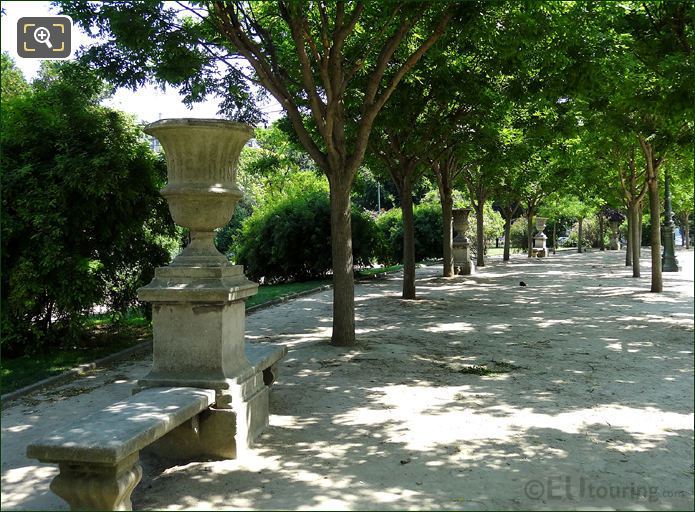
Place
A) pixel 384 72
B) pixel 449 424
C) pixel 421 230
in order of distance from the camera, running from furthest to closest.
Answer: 1. pixel 421 230
2. pixel 384 72
3. pixel 449 424

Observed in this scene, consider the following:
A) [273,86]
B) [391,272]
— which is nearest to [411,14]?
[273,86]

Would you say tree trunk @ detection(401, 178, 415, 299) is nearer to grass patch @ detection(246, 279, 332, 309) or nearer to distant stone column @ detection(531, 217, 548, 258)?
grass patch @ detection(246, 279, 332, 309)

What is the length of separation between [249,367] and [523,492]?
2568mm

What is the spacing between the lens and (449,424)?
215 inches

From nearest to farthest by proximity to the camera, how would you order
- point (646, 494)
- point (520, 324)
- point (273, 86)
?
1. point (646, 494)
2. point (273, 86)
3. point (520, 324)

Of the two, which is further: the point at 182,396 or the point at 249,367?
the point at 249,367

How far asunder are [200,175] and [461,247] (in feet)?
64.9

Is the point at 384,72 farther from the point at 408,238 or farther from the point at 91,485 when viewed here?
the point at 91,485

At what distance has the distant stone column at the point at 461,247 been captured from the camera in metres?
23.4

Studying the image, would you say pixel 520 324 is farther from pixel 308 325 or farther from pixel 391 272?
pixel 391 272

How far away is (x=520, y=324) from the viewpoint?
1153 cm

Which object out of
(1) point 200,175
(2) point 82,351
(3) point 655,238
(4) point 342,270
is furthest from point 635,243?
(1) point 200,175

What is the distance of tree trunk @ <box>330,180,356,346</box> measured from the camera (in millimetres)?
9367

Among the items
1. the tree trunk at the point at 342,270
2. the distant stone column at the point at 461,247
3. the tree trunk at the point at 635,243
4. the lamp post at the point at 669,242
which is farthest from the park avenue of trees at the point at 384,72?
the distant stone column at the point at 461,247
